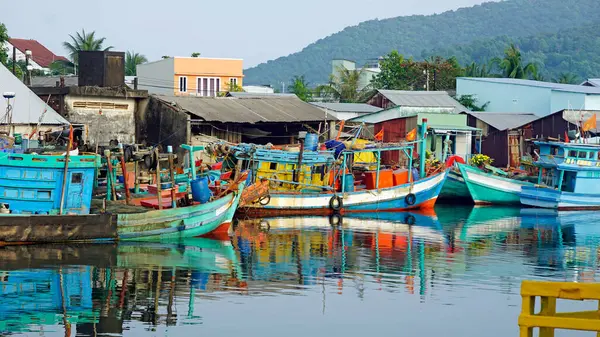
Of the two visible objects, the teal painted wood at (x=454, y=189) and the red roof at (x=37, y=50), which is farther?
the red roof at (x=37, y=50)

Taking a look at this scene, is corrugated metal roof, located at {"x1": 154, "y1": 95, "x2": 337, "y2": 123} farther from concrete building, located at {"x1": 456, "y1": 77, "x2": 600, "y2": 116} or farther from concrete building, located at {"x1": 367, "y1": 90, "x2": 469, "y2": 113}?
concrete building, located at {"x1": 456, "y1": 77, "x2": 600, "y2": 116}

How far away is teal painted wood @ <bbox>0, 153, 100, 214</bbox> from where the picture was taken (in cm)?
2400

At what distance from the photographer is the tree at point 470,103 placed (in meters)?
53.7

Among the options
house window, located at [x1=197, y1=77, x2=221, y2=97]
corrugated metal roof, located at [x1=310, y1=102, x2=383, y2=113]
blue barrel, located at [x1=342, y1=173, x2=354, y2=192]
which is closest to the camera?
blue barrel, located at [x1=342, y1=173, x2=354, y2=192]

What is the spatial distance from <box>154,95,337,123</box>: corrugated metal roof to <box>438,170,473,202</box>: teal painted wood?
18.9 ft

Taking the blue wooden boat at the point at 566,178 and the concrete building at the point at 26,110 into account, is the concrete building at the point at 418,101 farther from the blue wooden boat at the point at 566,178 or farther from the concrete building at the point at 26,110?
the concrete building at the point at 26,110

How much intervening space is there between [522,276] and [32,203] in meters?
12.1

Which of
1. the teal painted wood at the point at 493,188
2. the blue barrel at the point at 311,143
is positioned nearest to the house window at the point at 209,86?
the teal painted wood at the point at 493,188

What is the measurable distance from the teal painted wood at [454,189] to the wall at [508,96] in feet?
39.7

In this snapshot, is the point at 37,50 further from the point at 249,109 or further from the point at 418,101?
the point at 249,109

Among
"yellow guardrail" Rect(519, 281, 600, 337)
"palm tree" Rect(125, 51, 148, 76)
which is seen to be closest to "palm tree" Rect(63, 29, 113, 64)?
A: "palm tree" Rect(125, 51, 148, 76)

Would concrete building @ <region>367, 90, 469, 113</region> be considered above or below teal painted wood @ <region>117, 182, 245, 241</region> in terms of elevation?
above

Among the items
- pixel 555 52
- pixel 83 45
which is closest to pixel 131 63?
pixel 83 45

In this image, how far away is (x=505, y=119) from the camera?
47.4 m
